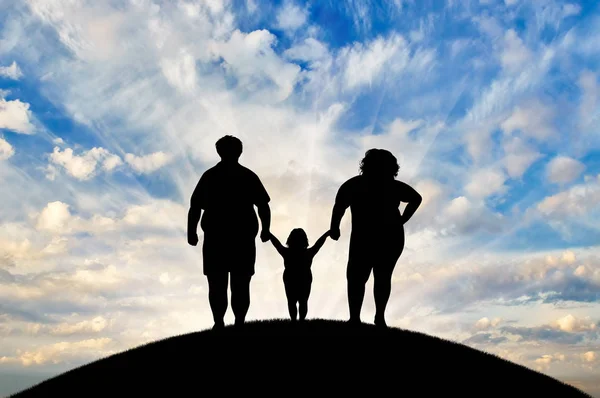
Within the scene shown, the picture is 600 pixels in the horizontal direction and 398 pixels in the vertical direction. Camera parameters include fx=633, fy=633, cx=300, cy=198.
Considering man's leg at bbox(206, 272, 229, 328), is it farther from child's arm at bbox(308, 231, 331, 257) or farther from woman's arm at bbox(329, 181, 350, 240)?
child's arm at bbox(308, 231, 331, 257)

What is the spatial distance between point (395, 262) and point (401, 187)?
150cm

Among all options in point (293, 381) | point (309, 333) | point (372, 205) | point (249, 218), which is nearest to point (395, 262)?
point (372, 205)

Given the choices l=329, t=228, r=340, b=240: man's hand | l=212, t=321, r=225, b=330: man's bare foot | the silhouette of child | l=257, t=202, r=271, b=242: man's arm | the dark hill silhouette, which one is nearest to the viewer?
the dark hill silhouette

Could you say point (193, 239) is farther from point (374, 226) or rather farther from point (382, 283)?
point (382, 283)

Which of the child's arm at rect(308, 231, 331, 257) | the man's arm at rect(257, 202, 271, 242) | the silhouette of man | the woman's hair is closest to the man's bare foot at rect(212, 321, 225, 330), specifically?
the silhouette of man

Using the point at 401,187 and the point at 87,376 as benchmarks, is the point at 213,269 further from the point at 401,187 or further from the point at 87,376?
the point at 401,187

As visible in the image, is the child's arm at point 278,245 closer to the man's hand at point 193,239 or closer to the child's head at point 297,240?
the child's head at point 297,240

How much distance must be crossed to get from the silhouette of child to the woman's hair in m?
2.96

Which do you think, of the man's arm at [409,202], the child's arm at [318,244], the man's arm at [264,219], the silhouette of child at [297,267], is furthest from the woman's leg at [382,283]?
the silhouette of child at [297,267]

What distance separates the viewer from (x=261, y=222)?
12.5 meters

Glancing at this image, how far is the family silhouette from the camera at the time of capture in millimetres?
11906

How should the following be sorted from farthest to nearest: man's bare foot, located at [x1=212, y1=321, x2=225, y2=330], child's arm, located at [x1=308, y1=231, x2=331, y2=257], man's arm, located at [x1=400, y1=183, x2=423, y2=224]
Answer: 1. child's arm, located at [x1=308, y1=231, x2=331, y2=257]
2. man's arm, located at [x1=400, y1=183, x2=423, y2=224]
3. man's bare foot, located at [x1=212, y1=321, x2=225, y2=330]

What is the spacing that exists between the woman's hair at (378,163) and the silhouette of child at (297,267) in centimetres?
296

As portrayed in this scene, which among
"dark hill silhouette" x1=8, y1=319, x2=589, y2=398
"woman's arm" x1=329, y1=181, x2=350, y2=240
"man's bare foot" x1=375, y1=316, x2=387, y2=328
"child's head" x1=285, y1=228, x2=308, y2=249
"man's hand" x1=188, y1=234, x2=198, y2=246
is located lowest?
"dark hill silhouette" x1=8, y1=319, x2=589, y2=398
